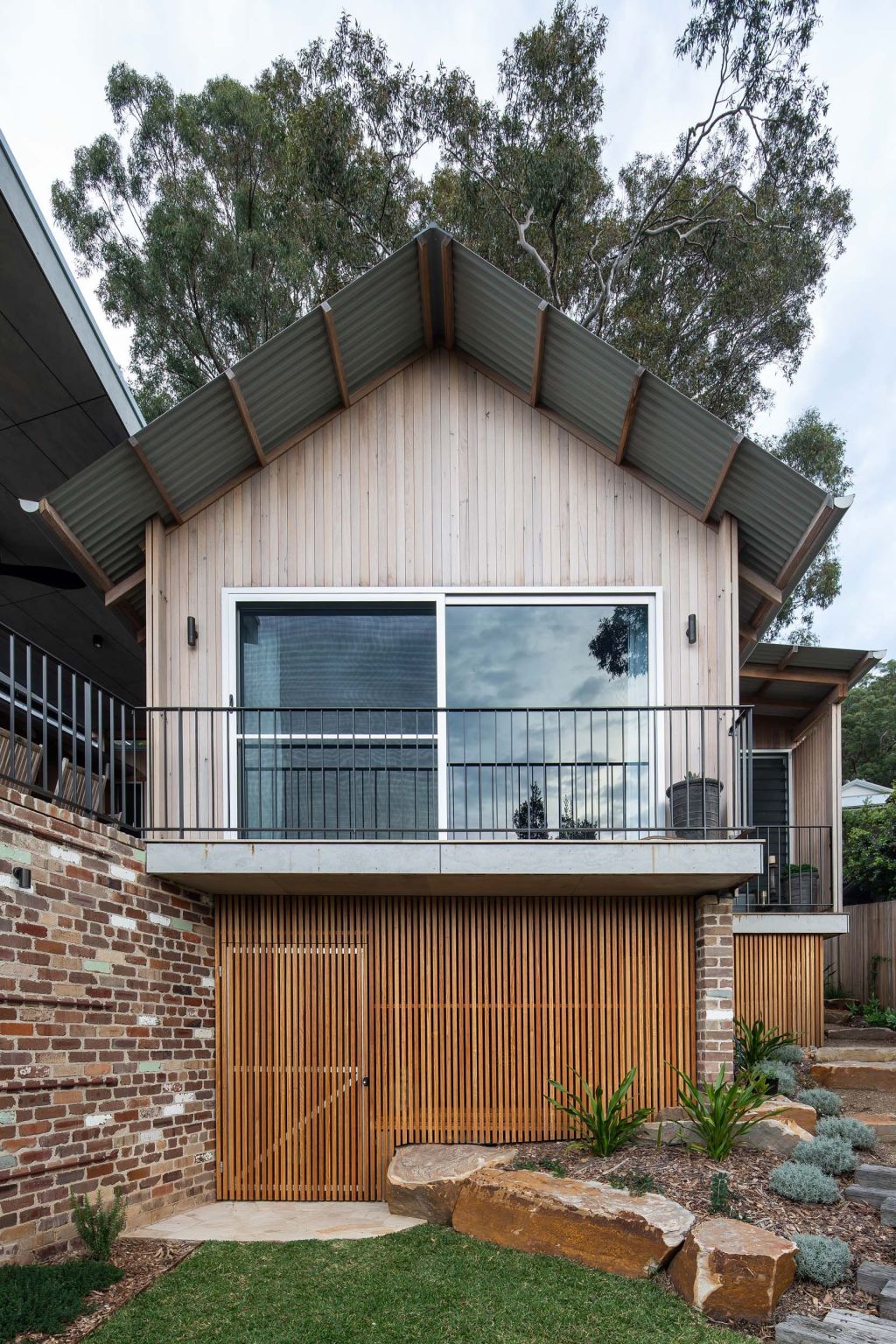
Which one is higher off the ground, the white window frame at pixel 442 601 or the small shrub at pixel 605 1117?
the white window frame at pixel 442 601

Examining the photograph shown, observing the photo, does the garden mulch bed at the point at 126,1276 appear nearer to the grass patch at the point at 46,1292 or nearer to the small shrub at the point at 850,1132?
the grass patch at the point at 46,1292

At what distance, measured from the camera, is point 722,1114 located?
6.39 metres

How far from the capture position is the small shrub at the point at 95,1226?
536 cm

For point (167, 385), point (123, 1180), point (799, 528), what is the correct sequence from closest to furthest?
point (123, 1180), point (799, 528), point (167, 385)

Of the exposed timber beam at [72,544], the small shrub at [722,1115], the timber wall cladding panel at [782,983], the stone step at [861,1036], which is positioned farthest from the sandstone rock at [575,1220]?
the exposed timber beam at [72,544]

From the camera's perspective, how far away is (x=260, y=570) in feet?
25.6

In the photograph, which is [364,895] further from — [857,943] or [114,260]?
[114,260]

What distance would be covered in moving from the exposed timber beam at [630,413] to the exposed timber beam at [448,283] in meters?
1.62

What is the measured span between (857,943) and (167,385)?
14006 mm

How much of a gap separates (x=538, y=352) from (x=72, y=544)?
3739 millimetres

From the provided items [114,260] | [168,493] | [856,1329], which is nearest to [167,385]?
[114,260]

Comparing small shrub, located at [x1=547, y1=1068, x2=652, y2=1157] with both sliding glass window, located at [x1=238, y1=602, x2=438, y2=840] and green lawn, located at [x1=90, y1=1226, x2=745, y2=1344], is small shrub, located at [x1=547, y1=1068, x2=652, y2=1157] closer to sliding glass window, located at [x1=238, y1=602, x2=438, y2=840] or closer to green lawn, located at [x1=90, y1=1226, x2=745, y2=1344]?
green lawn, located at [x1=90, y1=1226, x2=745, y2=1344]

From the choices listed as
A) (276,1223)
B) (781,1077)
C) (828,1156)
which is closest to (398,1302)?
(276,1223)

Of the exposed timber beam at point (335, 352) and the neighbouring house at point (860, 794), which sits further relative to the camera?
the neighbouring house at point (860, 794)
